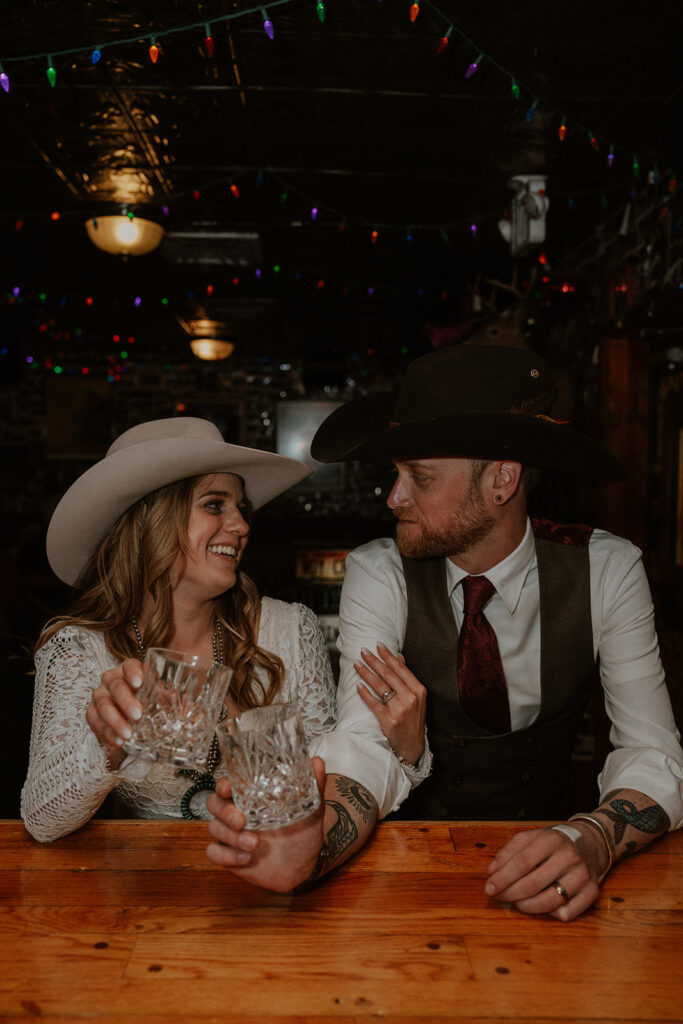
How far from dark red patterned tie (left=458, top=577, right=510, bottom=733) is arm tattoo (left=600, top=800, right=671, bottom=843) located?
1.60ft

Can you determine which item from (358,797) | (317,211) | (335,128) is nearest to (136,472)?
(358,797)

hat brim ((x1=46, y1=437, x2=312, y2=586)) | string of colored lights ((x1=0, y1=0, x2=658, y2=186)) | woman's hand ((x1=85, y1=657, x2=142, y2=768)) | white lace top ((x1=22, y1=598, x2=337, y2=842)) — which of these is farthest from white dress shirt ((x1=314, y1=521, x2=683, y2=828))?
string of colored lights ((x1=0, y1=0, x2=658, y2=186))

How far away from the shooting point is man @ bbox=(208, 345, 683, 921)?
1756mm

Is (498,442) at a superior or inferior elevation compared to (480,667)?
superior

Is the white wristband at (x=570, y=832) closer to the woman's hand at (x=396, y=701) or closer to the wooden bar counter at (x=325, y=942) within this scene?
the wooden bar counter at (x=325, y=942)

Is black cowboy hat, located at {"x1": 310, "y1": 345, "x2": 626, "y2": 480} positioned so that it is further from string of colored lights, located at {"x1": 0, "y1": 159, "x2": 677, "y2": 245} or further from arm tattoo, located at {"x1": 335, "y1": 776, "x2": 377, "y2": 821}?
string of colored lights, located at {"x1": 0, "y1": 159, "x2": 677, "y2": 245}

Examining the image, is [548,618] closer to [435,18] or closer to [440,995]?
[440,995]

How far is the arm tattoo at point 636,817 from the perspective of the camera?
4.48 ft

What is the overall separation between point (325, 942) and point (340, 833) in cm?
22

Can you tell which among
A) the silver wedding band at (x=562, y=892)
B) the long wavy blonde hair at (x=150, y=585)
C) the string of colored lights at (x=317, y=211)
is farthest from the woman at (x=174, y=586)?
the string of colored lights at (x=317, y=211)

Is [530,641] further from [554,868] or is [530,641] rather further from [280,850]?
[280,850]

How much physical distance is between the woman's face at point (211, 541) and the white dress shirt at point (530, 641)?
0.29 m

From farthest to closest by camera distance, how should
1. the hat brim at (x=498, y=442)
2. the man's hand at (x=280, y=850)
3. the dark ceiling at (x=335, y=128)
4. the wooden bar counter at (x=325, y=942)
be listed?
1. the dark ceiling at (x=335, y=128)
2. the hat brim at (x=498, y=442)
3. the man's hand at (x=280, y=850)
4. the wooden bar counter at (x=325, y=942)

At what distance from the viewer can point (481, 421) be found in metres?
1.75
